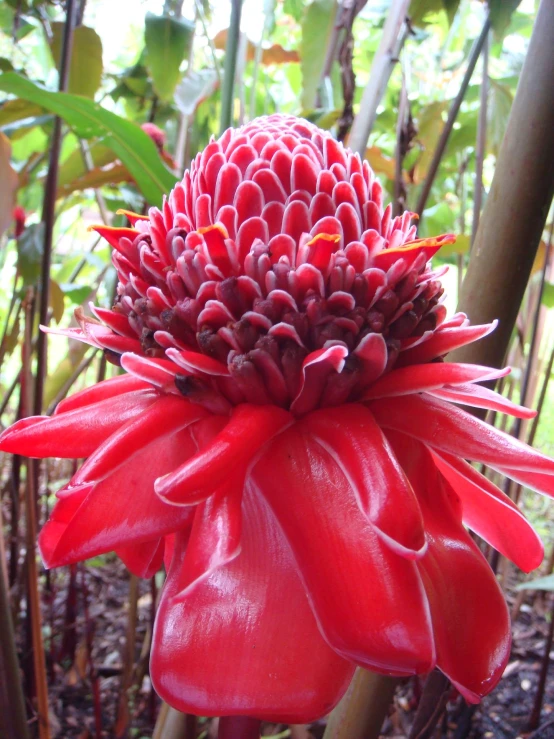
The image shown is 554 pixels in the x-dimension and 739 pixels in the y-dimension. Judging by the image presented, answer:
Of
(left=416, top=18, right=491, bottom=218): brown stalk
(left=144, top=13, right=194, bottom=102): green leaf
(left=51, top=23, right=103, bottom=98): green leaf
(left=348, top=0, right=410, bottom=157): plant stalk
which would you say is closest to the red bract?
(left=348, top=0, right=410, bottom=157): plant stalk

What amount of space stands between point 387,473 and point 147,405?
0.18m

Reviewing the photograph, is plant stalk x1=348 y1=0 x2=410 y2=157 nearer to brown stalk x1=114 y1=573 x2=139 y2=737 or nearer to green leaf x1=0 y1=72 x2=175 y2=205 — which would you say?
green leaf x1=0 y1=72 x2=175 y2=205

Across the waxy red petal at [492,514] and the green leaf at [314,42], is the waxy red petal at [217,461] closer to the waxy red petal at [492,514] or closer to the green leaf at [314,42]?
the waxy red petal at [492,514]

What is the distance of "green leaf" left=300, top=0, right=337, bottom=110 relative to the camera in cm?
108

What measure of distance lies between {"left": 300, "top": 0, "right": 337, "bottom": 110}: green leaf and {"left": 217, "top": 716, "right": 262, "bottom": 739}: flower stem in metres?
1.08

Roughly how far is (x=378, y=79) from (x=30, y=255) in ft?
2.12

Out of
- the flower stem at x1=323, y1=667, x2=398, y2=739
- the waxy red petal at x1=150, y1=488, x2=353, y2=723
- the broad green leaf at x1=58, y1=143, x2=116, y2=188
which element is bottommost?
the flower stem at x1=323, y1=667, x2=398, y2=739

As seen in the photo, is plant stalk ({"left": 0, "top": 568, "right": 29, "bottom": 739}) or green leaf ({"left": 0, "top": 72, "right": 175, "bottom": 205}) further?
green leaf ({"left": 0, "top": 72, "right": 175, "bottom": 205})

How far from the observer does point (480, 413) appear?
0.48 meters

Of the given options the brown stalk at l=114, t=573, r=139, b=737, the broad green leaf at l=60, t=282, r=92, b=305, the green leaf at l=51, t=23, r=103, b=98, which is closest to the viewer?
the brown stalk at l=114, t=573, r=139, b=737

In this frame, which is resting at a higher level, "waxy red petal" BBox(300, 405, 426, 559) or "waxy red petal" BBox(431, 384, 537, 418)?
"waxy red petal" BBox(431, 384, 537, 418)

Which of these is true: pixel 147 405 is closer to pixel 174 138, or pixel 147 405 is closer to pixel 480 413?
pixel 480 413

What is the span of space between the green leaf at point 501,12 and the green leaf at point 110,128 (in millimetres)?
467

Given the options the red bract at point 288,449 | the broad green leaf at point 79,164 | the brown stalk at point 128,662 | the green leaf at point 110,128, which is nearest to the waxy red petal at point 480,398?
the red bract at point 288,449
